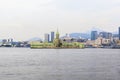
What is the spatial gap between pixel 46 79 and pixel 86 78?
488cm

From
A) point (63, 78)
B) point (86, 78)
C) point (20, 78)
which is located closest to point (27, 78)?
point (20, 78)

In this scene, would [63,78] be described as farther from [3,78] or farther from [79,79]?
[3,78]

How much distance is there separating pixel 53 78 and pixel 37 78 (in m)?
1.93

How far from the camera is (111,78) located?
136ft

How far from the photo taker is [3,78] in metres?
41.5

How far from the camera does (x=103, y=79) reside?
134ft

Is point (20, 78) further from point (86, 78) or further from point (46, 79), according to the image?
point (86, 78)

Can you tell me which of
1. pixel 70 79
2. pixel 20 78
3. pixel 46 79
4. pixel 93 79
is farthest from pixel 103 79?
pixel 20 78

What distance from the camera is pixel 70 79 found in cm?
4053

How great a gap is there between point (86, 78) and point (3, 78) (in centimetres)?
1002

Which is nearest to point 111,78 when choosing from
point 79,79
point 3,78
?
point 79,79

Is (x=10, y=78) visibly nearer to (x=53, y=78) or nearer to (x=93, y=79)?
(x=53, y=78)

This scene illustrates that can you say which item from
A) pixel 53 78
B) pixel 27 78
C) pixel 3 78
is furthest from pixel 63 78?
pixel 3 78

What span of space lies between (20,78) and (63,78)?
5.19 m
